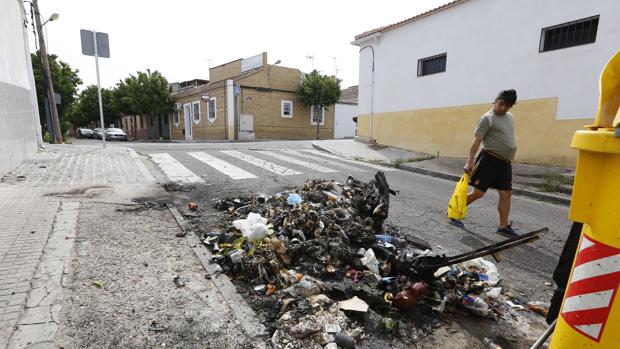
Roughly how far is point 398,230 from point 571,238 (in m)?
2.56

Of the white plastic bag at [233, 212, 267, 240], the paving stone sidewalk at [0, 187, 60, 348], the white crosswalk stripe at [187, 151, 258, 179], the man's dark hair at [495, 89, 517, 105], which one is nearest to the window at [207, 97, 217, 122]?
the white crosswalk stripe at [187, 151, 258, 179]

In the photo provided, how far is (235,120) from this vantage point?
26.6 m

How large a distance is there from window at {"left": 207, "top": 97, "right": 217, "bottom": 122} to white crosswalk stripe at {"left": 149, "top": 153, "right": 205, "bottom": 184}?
61.6 ft

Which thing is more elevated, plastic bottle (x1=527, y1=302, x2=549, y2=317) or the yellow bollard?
the yellow bollard

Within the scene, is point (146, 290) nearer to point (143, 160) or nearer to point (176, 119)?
point (143, 160)

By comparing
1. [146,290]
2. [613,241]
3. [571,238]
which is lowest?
[146,290]

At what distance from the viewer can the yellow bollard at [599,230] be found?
3.76 feet

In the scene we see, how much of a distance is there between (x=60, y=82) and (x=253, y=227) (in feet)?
98.9

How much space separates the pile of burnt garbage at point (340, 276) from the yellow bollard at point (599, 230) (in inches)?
50.5

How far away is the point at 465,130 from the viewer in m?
11.0

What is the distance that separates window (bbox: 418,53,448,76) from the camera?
1173cm

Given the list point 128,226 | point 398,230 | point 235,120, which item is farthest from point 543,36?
point 235,120

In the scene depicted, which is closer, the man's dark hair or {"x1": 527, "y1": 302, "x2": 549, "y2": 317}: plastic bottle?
{"x1": 527, "y1": 302, "x2": 549, "y2": 317}: plastic bottle

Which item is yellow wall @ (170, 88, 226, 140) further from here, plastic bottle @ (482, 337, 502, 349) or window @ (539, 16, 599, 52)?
plastic bottle @ (482, 337, 502, 349)
